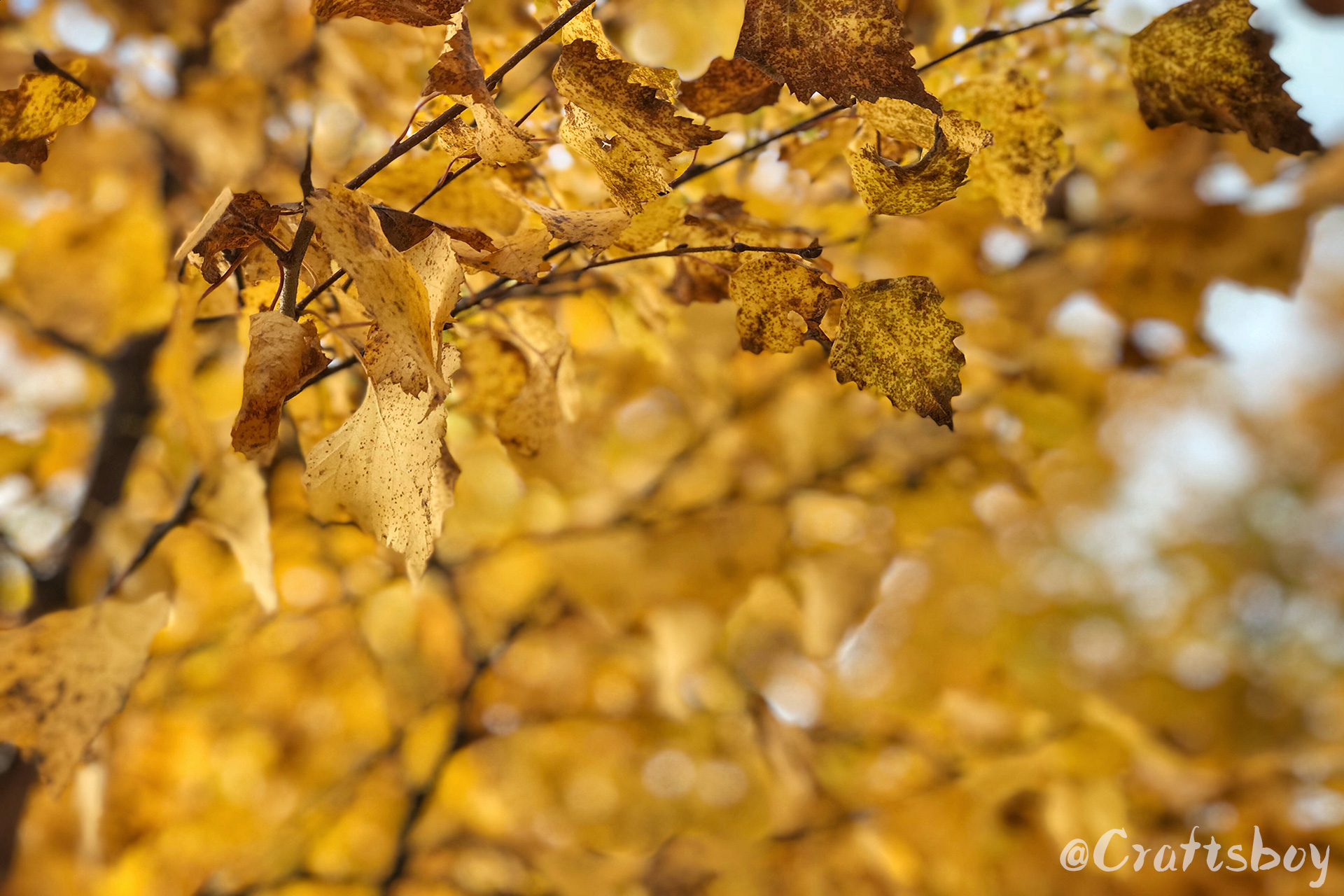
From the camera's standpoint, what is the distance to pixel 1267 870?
114 cm

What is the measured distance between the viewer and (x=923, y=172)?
276 mm

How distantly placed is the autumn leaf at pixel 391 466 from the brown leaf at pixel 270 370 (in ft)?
0.08

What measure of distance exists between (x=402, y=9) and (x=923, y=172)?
208mm

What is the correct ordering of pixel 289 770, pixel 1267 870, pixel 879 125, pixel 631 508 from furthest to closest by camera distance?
pixel 1267 870 < pixel 289 770 < pixel 631 508 < pixel 879 125

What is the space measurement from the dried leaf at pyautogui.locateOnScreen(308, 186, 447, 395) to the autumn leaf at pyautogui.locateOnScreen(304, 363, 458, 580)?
25 millimetres

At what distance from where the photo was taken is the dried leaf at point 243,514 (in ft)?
1.67

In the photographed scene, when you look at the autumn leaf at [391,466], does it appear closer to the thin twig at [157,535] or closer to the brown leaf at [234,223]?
the brown leaf at [234,223]

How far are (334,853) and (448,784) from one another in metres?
0.16

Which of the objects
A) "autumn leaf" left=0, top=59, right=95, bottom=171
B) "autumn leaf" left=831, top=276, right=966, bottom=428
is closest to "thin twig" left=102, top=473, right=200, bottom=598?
"autumn leaf" left=0, top=59, right=95, bottom=171

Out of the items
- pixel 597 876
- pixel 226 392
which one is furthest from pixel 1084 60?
pixel 597 876

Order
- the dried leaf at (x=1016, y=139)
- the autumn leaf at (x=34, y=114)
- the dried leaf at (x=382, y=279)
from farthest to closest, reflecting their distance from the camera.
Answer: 1. the dried leaf at (x=1016, y=139)
2. the autumn leaf at (x=34, y=114)
3. the dried leaf at (x=382, y=279)

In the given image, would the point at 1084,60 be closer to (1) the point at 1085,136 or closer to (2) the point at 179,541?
(1) the point at 1085,136

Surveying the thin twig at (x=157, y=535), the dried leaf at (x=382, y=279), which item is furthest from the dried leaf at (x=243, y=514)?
the dried leaf at (x=382, y=279)

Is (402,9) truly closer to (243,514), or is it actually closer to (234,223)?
(234,223)
